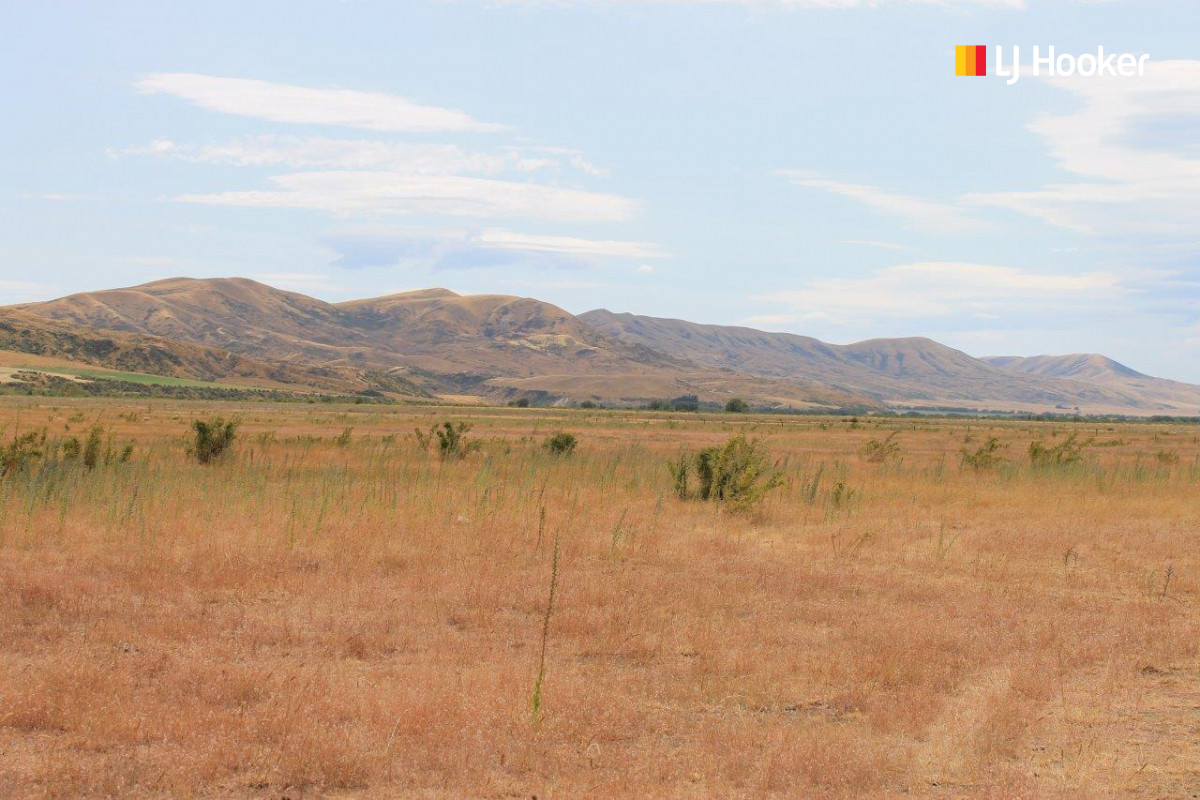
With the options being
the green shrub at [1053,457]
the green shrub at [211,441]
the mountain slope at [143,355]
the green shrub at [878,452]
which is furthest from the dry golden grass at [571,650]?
the mountain slope at [143,355]

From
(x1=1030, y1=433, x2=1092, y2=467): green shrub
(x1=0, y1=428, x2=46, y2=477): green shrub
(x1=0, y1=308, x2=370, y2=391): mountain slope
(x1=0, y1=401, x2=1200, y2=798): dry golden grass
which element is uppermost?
(x1=0, y1=308, x2=370, y2=391): mountain slope

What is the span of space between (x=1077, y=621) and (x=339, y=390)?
180396 millimetres

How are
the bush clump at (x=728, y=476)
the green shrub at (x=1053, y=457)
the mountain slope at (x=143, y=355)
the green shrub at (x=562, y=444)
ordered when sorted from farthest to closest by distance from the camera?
the mountain slope at (x=143, y=355) → the green shrub at (x=562, y=444) → the green shrub at (x=1053, y=457) → the bush clump at (x=728, y=476)

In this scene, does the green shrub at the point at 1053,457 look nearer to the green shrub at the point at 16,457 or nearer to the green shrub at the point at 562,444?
the green shrub at the point at 562,444

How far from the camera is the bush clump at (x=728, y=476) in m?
18.1

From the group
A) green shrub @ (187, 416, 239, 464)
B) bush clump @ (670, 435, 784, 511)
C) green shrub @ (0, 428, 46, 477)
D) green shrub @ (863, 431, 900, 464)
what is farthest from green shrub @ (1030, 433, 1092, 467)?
green shrub @ (0, 428, 46, 477)

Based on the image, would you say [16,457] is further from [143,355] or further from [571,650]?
[143,355]

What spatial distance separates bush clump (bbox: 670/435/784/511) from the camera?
713 inches

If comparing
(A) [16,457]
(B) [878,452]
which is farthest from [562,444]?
(A) [16,457]

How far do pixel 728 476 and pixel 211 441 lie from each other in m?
14.2

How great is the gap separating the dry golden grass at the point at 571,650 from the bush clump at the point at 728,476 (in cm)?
124

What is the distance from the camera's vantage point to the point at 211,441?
2577 cm

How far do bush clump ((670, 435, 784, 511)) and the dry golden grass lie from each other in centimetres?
124

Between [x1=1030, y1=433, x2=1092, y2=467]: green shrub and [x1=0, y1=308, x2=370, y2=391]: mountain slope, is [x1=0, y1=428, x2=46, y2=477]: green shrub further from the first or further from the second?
Result: [x1=0, y1=308, x2=370, y2=391]: mountain slope
